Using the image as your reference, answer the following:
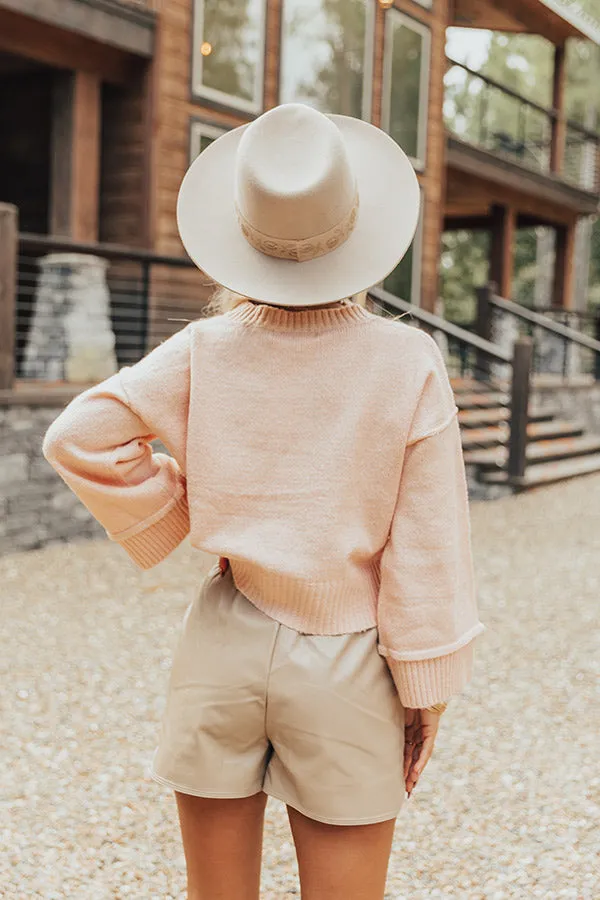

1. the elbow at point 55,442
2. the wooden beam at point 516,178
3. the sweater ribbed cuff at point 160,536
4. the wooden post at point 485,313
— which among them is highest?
the wooden beam at point 516,178

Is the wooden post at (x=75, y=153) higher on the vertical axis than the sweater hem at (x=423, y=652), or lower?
higher

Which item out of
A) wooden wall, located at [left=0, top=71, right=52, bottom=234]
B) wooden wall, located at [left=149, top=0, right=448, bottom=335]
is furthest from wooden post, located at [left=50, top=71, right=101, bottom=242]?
wooden wall, located at [left=0, top=71, right=52, bottom=234]

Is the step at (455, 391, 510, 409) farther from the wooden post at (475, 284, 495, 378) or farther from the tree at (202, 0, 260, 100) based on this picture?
the tree at (202, 0, 260, 100)

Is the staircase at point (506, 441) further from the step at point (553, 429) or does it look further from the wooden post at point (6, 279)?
the wooden post at point (6, 279)

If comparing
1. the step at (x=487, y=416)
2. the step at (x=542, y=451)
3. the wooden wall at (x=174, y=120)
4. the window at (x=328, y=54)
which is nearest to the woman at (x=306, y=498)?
the wooden wall at (x=174, y=120)

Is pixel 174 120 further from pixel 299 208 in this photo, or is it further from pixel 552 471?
pixel 299 208

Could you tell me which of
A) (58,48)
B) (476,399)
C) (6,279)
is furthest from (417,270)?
(6,279)

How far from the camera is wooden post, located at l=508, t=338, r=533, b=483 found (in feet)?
31.3

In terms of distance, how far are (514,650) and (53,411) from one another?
11.3 ft

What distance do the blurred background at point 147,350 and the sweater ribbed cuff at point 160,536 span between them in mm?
471

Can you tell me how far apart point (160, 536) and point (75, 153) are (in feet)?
25.3

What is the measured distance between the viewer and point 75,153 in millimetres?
8602

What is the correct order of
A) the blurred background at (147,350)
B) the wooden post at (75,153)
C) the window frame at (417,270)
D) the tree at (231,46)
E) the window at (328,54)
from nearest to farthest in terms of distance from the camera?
the blurred background at (147,350) < the wooden post at (75,153) < the tree at (231,46) < the window at (328,54) < the window frame at (417,270)

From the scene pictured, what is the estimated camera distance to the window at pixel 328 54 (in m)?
10.2
